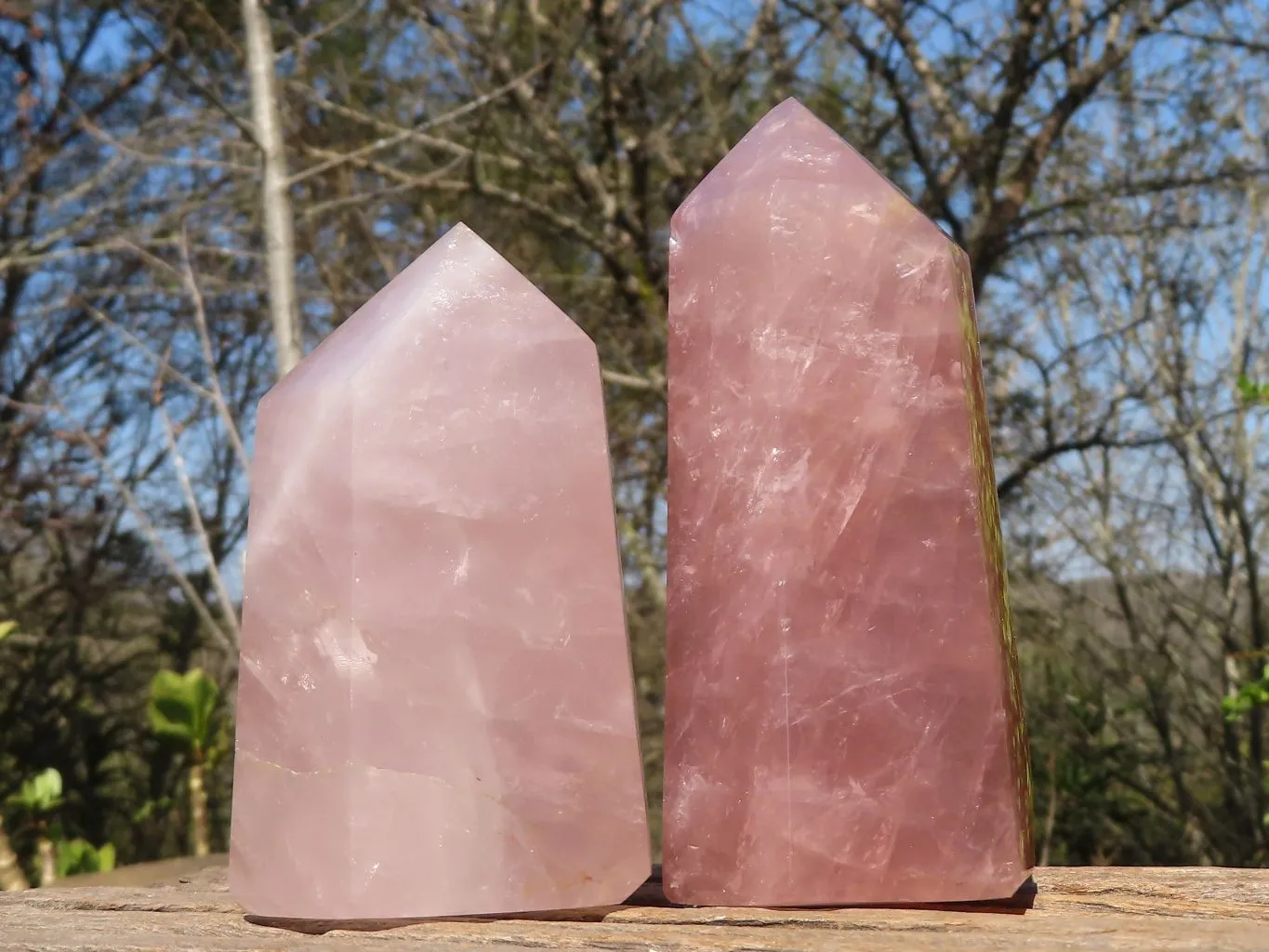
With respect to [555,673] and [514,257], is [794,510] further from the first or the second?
[514,257]

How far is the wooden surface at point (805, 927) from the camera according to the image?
70 centimetres

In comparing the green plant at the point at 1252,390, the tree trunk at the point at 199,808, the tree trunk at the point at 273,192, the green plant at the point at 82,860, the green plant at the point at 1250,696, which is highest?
the tree trunk at the point at 273,192

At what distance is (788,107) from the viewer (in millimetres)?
923

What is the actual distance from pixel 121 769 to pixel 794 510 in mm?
2866

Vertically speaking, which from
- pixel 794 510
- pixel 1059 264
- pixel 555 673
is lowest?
pixel 555 673

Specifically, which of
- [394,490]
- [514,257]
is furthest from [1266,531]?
[394,490]

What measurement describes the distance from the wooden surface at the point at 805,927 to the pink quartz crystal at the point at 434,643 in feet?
0.09

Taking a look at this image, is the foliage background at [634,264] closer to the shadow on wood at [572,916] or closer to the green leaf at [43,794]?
the green leaf at [43,794]

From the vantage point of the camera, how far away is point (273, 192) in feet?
5.79

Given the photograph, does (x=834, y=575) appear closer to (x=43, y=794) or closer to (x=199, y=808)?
(x=199, y=808)

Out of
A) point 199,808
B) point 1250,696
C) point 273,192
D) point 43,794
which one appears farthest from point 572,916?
point 43,794

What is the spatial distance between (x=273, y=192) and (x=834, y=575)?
4.30 feet

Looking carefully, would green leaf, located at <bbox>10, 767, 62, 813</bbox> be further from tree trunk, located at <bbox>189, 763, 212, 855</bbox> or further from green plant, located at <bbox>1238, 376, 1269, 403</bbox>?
green plant, located at <bbox>1238, 376, 1269, 403</bbox>

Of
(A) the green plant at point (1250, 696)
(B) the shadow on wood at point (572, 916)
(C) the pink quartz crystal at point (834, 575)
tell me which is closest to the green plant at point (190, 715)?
(B) the shadow on wood at point (572, 916)
